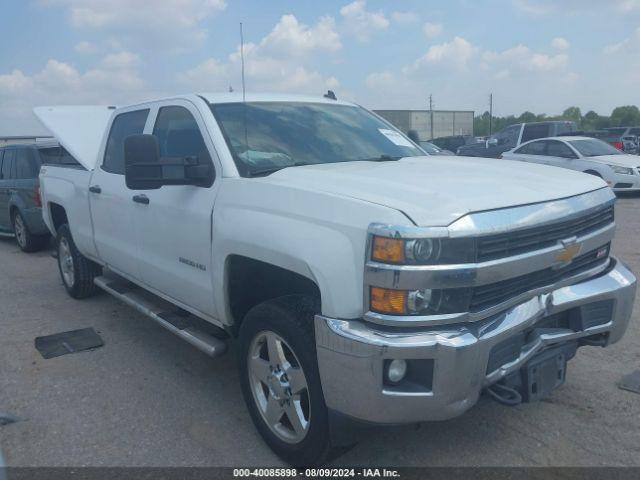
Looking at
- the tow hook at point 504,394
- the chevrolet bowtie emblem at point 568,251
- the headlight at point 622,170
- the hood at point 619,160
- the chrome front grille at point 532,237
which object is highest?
the chrome front grille at point 532,237

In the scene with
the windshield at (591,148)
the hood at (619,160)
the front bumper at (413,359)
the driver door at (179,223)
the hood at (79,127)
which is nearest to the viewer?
the front bumper at (413,359)

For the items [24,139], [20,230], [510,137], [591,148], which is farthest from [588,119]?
[20,230]

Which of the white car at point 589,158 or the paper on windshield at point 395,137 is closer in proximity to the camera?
the paper on windshield at point 395,137

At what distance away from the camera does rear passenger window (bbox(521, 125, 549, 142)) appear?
1908cm

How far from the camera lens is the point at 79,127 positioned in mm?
6227

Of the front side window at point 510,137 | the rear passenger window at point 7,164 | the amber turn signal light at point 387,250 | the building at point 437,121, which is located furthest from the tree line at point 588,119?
the amber turn signal light at point 387,250

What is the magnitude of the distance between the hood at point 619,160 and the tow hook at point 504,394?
39.4 ft

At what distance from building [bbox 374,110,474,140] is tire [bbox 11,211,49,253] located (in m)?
37.1

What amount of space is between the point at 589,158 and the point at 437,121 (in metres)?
43.2

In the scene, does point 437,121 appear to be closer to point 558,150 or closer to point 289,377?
point 558,150

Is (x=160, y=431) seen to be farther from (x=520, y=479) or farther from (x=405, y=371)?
(x=520, y=479)

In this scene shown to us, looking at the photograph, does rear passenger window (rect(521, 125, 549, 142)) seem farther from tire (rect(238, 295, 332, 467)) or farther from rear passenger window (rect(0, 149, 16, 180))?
tire (rect(238, 295, 332, 467))

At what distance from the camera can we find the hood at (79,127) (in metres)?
5.81

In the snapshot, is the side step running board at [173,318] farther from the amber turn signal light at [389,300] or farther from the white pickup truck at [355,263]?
the amber turn signal light at [389,300]
